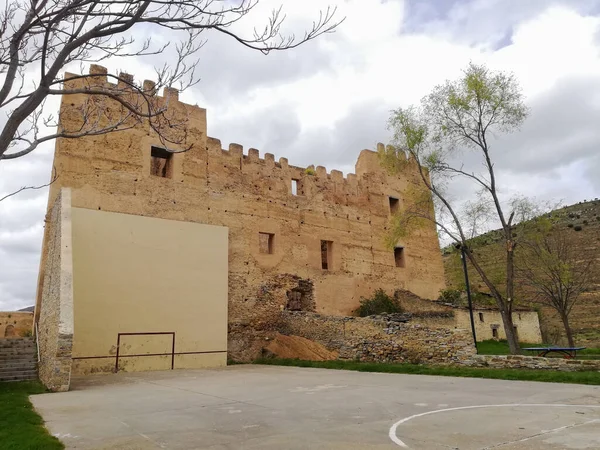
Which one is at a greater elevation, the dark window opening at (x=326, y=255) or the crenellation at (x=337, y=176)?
the crenellation at (x=337, y=176)

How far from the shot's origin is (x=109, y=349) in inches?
579

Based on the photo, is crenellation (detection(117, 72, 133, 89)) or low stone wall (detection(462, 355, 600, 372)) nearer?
crenellation (detection(117, 72, 133, 89))

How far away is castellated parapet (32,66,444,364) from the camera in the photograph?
683 inches

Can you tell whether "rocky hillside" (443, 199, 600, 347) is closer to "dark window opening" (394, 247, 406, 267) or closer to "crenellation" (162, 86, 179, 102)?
"dark window opening" (394, 247, 406, 267)

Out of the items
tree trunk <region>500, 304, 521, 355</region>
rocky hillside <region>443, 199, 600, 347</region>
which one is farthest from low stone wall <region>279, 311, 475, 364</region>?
rocky hillside <region>443, 199, 600, 347</region>

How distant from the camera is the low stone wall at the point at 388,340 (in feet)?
44.3

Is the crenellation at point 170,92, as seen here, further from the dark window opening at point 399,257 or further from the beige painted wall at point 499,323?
the beige painted wall at point 499,323

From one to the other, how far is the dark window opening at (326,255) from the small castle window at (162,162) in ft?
29.8


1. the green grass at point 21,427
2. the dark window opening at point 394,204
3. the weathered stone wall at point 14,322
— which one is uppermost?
the dark window opening at point 394,204

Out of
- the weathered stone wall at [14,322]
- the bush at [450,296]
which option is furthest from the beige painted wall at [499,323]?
the weathered stone wall at [14,322]

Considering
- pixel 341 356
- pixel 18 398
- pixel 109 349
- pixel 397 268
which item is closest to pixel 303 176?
pixel 397 268

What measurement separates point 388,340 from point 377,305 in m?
8.36

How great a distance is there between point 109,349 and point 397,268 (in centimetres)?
1667

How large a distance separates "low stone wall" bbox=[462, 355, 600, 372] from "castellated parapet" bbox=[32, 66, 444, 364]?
33.6 feet
